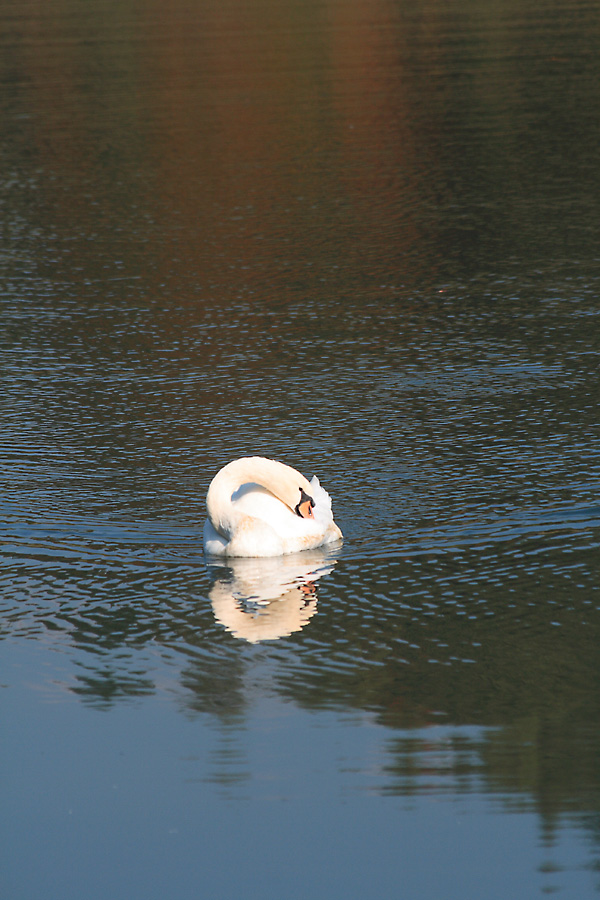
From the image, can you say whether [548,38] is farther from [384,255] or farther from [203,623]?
[203,623]

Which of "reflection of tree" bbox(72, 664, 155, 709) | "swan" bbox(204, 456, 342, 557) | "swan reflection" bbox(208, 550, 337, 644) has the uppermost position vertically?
"swan" bbox(204, 456, 342, 557)

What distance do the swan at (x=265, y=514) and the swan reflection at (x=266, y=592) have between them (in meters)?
0.09

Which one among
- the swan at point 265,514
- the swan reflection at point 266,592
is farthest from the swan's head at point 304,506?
the swan reflection at point 266,592

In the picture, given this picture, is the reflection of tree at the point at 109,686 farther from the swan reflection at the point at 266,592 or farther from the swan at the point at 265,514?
the swan at the point at 265,514

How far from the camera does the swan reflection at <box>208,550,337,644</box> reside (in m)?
7.07

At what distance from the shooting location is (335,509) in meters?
8.49

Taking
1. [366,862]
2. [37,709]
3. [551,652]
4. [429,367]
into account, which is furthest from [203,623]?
[429,367]

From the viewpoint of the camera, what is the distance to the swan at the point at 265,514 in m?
7.88

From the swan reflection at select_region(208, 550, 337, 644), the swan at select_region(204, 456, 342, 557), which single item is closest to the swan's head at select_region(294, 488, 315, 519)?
the swan at select_region(204, 456, 342, 557)

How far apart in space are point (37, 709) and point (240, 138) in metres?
16.5

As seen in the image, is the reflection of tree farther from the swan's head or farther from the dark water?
the swan's head

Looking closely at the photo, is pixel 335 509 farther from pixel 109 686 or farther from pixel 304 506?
pixel 109 686

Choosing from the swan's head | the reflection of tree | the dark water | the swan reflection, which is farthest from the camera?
the swan's head

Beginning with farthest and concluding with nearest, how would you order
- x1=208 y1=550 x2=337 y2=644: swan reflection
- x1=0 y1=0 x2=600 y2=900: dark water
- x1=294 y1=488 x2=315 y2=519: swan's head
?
x1=294 y1=488 x2=315 y2=519: swan's head
x1=208 y1=550 x2=337 y2=644: swan reflection
x1=0 y1=0 x2=600 y2=900: dark water
